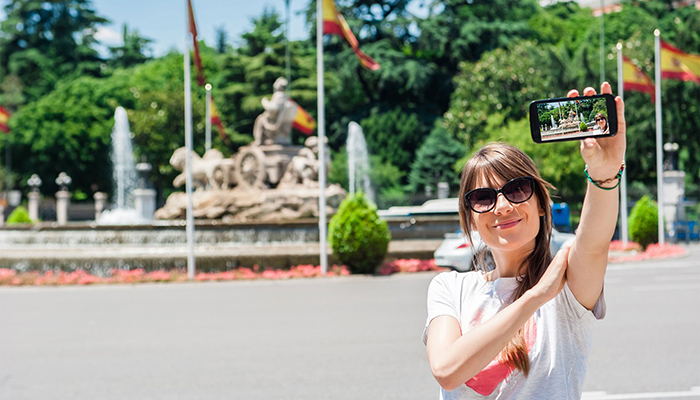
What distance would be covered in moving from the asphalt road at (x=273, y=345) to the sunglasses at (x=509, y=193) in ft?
14.4

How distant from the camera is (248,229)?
66.0 feet

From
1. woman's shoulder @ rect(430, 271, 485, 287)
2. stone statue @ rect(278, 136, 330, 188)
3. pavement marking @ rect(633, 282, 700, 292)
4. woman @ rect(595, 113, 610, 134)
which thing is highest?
stone statue @ rect(278, 136, 330, 188)

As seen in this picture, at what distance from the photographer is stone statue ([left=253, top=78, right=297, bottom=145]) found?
23984mm

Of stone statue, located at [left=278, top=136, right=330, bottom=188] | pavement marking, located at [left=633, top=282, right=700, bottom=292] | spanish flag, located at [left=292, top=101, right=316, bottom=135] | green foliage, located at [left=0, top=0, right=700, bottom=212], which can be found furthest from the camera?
green foliage, located at [left=0, top=0, right=700, bottom=212]

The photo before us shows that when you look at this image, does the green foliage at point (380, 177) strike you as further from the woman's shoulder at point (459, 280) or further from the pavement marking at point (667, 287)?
the woman's shoulder at point (459, 280)

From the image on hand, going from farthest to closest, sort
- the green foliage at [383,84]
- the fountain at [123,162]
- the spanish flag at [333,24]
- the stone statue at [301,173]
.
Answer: the fountain at [123,162] → the green foliage at [383,84] → the stone statue at [301,173] → the spanish flag at [333,24]

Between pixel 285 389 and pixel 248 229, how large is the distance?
44.9ft

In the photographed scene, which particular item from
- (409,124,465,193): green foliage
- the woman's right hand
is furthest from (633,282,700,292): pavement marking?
(409,124,465,193): green foliage

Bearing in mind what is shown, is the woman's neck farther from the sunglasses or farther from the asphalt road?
the asphalt road

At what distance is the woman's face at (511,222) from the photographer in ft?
6.93

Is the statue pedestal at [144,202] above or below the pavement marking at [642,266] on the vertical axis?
above

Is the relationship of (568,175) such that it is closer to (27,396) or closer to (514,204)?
(27,396)

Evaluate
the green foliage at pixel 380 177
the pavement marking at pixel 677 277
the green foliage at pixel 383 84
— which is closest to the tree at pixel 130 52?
the green foliage at pixel 383 84

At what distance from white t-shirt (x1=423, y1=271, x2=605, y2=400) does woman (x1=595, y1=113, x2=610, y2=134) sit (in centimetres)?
48
